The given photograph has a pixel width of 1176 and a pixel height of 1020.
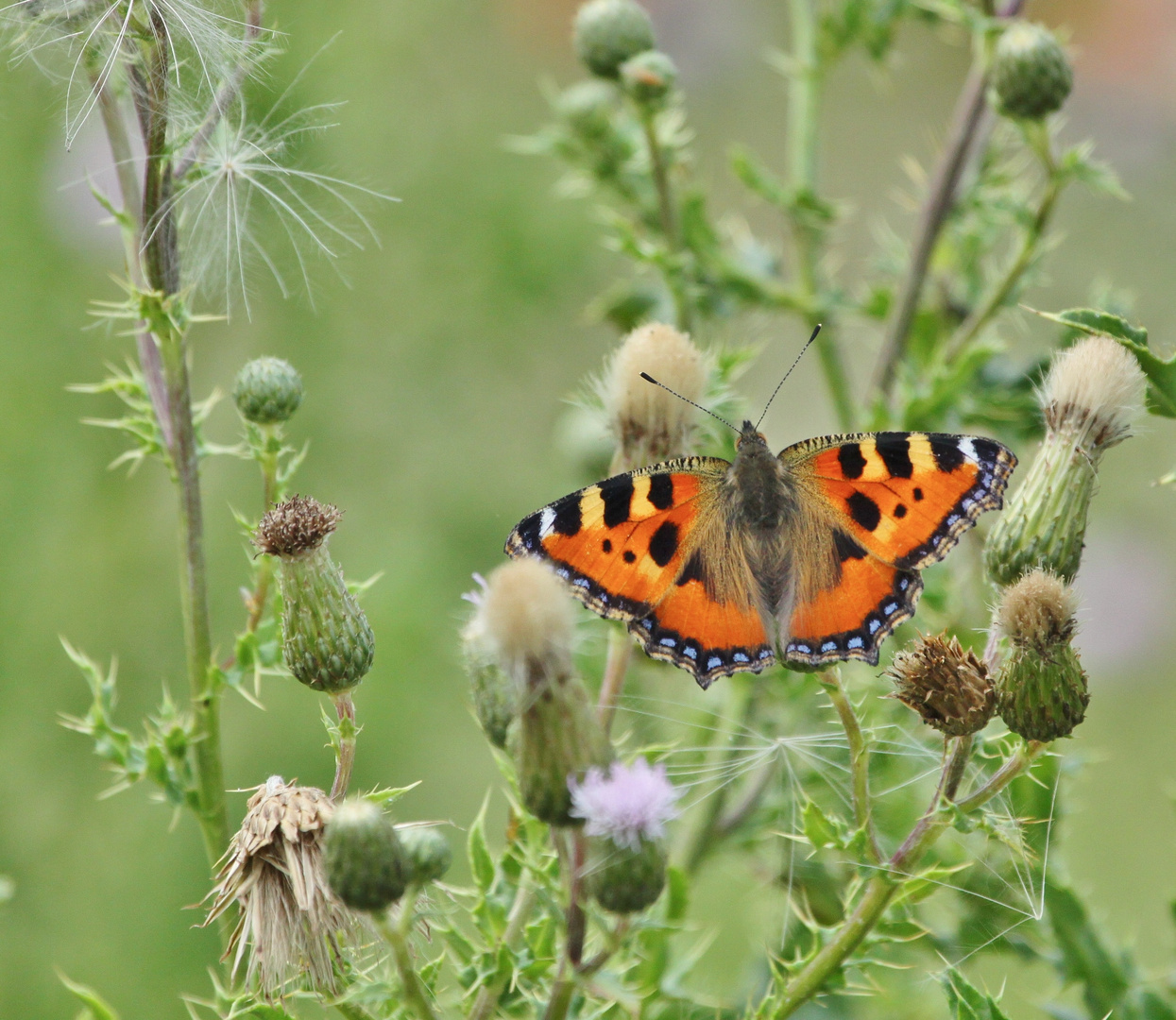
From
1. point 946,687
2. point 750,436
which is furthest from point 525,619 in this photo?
point 750,436

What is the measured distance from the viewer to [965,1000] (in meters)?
1.98

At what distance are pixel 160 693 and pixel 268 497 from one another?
1.93 meters

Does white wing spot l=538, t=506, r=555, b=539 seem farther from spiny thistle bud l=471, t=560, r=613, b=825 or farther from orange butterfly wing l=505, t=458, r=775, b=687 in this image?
spiny thistle bud l=471, t=560, r=613, b=825

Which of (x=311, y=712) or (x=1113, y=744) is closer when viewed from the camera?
(x=311, y=712)

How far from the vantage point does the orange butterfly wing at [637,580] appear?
2.44 metres

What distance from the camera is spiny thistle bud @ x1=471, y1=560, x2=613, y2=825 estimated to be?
69.2 inches

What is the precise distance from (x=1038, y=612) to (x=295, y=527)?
4.29 feet

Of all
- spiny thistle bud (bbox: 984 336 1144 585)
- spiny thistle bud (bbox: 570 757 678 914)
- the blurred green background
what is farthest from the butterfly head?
spiny thistle bud (bbox: 570 757 678 914)

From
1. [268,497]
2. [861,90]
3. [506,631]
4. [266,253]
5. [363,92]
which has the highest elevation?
[861,90]

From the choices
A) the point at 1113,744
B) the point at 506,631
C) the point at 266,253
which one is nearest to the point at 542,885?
the point at 506,631

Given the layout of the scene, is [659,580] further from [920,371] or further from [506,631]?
[920,371]

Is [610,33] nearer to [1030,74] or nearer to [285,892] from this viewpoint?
→ [1030,74]

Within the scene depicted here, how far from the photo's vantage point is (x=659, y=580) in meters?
2.53

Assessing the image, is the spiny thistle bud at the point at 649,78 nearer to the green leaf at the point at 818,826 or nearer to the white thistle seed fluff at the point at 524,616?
the white thistle seed fluff at the point at 524,616
